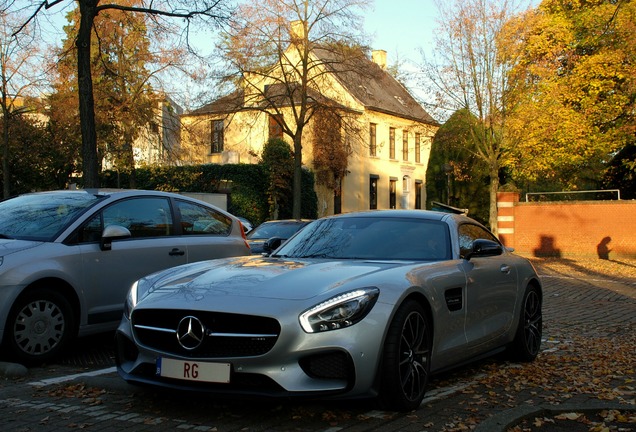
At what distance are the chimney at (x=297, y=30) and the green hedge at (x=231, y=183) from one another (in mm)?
10606

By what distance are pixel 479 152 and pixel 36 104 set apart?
2208 cm

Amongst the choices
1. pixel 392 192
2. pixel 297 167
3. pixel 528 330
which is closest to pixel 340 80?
pixel 297 167

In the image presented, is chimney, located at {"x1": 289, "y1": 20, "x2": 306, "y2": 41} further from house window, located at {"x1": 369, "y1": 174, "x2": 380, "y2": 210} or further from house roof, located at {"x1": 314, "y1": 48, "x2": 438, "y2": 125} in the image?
house window, located at {"x1": 369, "y1": 174, "x2": 380, "y2": 210}

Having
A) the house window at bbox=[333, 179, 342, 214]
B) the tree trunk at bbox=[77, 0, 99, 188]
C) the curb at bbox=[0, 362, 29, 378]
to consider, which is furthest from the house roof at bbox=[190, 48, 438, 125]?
the curb at bbox=[0, 362, 29, 378]

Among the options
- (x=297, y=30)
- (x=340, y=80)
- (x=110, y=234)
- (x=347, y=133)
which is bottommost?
(x=110, y=234)

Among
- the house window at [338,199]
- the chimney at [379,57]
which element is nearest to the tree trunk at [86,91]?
the house window at [338,199]

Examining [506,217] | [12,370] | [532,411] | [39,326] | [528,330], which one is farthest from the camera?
[506,217]

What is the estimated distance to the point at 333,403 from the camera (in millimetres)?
5238

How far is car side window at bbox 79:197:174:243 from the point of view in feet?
24.4

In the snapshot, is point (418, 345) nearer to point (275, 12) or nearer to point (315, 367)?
point (315, 367)

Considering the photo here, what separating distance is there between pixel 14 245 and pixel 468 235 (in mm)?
4106

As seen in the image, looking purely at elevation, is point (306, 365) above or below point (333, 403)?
above

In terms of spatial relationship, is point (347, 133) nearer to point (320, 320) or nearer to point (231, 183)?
point (231, 183)

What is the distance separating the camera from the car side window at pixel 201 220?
848 centimetres
